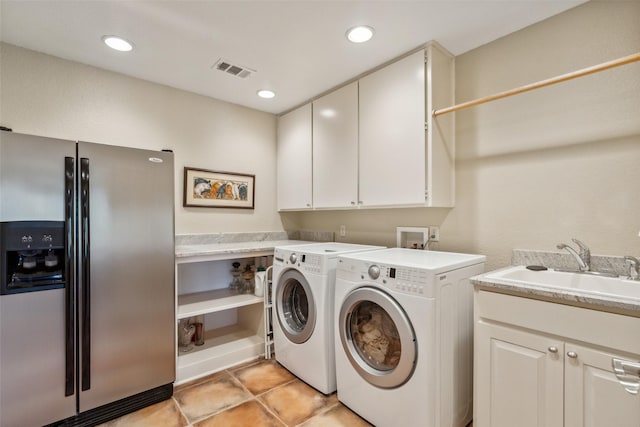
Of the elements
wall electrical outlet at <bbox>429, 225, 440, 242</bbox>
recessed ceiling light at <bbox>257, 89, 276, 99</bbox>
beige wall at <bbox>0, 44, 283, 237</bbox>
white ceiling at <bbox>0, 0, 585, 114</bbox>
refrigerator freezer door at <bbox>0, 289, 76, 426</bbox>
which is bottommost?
refrigerator freezer door at <bbox>0, 289, 76, 426</bbox>

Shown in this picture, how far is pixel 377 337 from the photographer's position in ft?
5.67

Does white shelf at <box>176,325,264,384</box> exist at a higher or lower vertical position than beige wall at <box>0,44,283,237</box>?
lower

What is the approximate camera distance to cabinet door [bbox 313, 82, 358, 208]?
2.42 m

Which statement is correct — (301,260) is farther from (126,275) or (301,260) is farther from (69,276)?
(69,276)

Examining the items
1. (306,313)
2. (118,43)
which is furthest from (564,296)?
(118,43)

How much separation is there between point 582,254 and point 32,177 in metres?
2.89

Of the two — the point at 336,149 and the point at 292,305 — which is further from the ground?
the point at 336,149

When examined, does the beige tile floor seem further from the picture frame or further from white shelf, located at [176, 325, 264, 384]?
the picture frame

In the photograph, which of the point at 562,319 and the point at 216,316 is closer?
the point at 562,319

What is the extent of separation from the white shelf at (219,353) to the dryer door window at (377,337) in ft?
3.64

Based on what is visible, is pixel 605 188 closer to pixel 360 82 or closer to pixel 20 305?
pixel 360 82

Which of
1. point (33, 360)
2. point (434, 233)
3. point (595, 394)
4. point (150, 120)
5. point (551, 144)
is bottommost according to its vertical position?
point (33, 360)

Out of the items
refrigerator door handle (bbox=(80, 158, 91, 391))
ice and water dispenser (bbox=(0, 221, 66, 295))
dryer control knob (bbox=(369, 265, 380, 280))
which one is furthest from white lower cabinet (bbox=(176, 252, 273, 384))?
dryer control knob (bbox=(369, 265, 380, 280))

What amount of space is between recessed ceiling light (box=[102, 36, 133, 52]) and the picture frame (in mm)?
983
